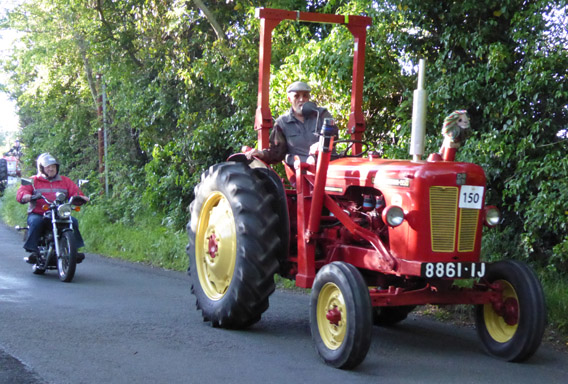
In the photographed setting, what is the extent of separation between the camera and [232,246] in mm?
6902

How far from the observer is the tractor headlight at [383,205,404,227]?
5477 mm

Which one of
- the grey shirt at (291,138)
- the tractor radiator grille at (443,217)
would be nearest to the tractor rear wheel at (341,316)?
the tractor radiator grille at (443,217)

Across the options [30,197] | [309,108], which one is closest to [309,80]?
[309,108]

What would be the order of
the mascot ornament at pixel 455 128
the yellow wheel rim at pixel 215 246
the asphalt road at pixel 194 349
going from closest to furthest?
the asphalt road at pixel 194 349 → the mascot ornament at pixel 455 128 → the yellow wheel rim at pixel 215 246

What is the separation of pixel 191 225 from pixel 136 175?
10.8 metres

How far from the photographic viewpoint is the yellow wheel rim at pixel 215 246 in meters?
6.96

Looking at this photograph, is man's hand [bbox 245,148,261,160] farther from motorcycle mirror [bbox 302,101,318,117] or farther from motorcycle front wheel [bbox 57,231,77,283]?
motorcycle front wheel [bbox 57,231,77,283]

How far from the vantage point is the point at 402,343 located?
6254 mm

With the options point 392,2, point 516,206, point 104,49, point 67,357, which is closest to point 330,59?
point 392,2

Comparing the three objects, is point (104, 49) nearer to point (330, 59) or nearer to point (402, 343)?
point (330, 59)

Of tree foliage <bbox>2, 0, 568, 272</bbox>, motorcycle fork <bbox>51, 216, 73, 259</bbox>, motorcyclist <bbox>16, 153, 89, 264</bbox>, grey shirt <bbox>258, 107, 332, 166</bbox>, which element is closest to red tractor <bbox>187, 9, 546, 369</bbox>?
grey shirt <bbox>258, 107, 332, 166</bbox>

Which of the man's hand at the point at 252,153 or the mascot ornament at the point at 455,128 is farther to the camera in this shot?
the man's hand at the point at 252,153

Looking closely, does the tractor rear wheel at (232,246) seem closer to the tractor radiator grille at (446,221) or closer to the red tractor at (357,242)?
the red tractor at (357,242)

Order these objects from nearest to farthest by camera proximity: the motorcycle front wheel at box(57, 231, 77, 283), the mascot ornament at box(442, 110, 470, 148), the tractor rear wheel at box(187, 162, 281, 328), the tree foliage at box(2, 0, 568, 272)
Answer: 1. the mascot ornament at box(442, 110, 470, 148)
2. the tractor rear wheel at box(187, 162, 281, 328)
3. the tree foliage at box(2, 0, 568, 272)
4. the motorcycle front wheel at box(57, 231, 77, 283)
